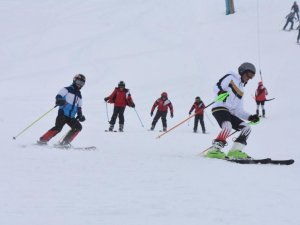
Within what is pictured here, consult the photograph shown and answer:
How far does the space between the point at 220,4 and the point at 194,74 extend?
45.5ft

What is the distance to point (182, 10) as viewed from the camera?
31.8 meters

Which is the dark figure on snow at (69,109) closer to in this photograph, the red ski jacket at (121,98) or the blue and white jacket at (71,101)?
the blue and white jacket at (71,101)

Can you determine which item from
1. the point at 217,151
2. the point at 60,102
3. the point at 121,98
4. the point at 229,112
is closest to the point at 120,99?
the point at 121,98

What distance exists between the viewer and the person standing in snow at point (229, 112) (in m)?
7.12

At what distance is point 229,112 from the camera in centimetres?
738

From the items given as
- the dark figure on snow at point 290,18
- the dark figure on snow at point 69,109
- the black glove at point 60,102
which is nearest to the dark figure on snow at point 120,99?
the dark figure on snow at point 69,109

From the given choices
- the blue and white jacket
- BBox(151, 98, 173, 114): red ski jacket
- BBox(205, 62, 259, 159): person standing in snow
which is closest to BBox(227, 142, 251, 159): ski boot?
BBox(205, 62, 259, 159): person standing in snow

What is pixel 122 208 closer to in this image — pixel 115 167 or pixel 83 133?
pixel 115 167

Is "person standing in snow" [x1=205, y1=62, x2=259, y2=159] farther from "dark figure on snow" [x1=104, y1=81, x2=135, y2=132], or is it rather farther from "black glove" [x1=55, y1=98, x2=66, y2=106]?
"dark figure on snow" [x1=104, y1=81, x2=135, y2=132]

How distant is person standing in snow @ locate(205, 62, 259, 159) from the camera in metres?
7.12

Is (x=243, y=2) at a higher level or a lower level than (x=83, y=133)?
higher

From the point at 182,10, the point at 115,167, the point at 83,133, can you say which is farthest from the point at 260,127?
the point at 182,10

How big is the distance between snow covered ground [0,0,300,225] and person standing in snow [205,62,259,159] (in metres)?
0.53

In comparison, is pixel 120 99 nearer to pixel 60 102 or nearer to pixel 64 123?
pixel 64 123
